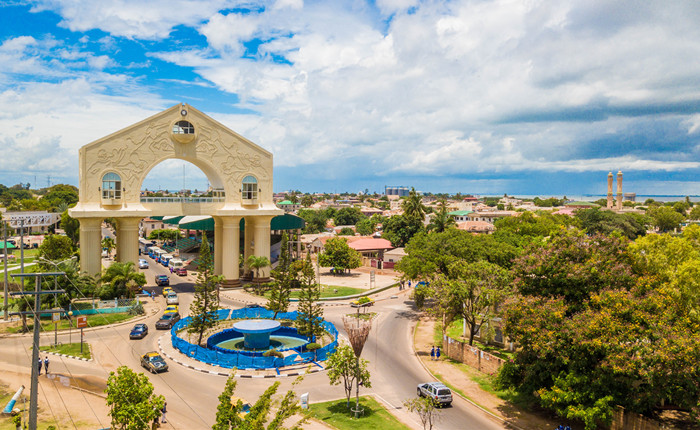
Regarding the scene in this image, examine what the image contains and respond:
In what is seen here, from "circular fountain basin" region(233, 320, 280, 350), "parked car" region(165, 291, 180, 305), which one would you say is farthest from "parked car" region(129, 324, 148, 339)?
"parked car" region(165, 291, 180, 305)

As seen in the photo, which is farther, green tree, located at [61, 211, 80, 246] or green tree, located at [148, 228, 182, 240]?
green tree, located at [148, 228, 182, 240]

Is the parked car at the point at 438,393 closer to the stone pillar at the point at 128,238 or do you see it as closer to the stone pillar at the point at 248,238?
the stone pillar at the point at 128,238

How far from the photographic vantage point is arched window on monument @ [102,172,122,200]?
49.8 meters

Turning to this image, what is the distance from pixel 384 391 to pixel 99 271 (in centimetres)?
3689

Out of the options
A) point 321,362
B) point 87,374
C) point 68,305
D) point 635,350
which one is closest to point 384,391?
point 321,362

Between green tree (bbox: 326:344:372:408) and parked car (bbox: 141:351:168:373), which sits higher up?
green tree (bbox: 326:344:372:408)

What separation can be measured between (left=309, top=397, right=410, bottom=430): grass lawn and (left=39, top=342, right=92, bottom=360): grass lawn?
17616mm

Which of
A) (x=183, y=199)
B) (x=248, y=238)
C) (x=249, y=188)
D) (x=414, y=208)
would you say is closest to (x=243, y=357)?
(x=183, y=199)

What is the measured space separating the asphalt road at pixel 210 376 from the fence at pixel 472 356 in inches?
107

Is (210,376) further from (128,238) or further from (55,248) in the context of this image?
(55,248)

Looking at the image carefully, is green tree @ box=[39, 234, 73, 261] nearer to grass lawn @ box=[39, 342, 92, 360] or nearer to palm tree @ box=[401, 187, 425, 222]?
grass lawn @ box=[39, 342, 92, 360]

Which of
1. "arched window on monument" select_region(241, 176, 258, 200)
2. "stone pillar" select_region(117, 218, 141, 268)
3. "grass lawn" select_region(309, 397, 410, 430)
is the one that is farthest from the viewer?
"arched window on monument" select_region(241, 176, 258, 200)

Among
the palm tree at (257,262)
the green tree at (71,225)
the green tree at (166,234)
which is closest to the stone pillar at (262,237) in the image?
the palm tree at (257,262)

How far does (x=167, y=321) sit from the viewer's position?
39281 millimetres
